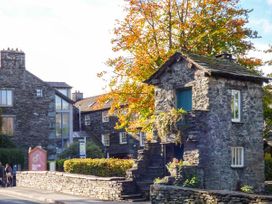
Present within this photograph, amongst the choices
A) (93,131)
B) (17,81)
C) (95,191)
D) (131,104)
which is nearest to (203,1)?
(131,104)

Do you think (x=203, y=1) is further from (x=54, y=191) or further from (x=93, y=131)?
(x=93, y=131)

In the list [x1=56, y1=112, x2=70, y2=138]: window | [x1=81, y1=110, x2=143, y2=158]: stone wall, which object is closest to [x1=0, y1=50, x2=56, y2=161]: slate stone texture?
[x1=56, y1=112, x2=70, y2=138]: window

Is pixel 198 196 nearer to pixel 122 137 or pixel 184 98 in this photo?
pixel 184 98

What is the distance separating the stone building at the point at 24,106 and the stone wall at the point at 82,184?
17760mm

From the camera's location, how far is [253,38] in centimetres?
3503

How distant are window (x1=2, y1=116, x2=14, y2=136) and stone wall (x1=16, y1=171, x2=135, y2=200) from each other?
17.2m

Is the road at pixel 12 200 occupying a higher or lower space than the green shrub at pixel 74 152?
lower

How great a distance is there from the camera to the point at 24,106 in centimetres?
4984

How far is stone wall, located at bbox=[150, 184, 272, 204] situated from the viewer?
1612cm

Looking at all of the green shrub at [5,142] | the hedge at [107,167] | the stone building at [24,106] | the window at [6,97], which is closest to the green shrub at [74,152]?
the stone building at [24,106]

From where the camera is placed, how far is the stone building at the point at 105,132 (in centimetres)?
5831

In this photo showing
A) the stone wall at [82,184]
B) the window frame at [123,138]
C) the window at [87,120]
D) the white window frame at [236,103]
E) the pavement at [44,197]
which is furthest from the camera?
the window at [87,120]

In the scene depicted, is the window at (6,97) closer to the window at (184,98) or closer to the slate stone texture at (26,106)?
the slate stone texture at (26,106)

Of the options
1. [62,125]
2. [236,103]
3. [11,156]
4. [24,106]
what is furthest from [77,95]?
[236,103]
